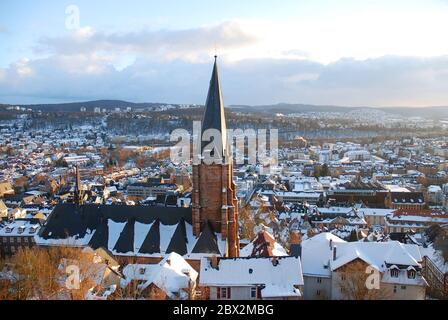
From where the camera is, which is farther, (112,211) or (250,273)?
(112,211)

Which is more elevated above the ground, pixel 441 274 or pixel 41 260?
pixel 41 260

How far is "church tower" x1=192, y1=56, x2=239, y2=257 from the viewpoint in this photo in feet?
84.9

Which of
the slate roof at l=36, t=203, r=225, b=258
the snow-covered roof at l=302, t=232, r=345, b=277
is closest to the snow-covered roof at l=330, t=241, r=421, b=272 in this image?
the snow-covered roof at l=302, t=232, r=345, b=277

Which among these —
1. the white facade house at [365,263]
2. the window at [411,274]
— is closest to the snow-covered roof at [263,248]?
the white facade house at [365,263]

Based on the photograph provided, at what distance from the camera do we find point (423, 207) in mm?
69438

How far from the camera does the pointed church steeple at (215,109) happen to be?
1013 inches

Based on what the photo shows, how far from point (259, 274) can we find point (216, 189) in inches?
271

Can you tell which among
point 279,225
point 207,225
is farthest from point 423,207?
point 207,225

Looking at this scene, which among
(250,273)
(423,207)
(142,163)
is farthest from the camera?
(142,163)

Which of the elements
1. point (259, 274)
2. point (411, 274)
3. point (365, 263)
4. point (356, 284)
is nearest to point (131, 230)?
point (259, 274)
